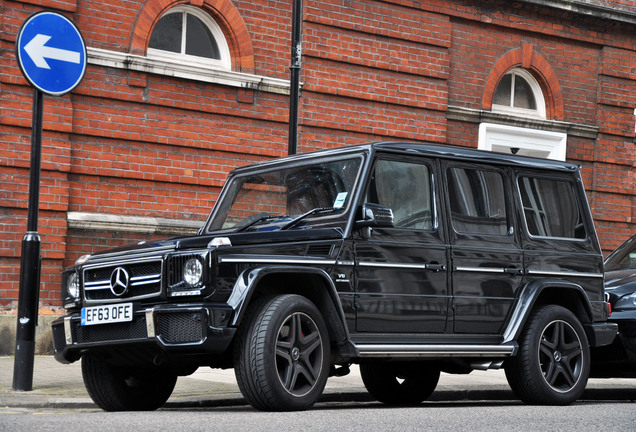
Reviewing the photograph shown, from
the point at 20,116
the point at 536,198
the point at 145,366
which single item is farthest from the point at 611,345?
the point at 20,116

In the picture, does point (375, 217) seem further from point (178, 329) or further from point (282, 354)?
point (178, 329)

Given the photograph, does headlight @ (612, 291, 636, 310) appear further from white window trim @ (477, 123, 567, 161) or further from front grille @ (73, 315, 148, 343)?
white window trim @ (477, 123, 567, 161)

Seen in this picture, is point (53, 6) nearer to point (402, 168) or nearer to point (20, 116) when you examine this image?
point (20, 116)

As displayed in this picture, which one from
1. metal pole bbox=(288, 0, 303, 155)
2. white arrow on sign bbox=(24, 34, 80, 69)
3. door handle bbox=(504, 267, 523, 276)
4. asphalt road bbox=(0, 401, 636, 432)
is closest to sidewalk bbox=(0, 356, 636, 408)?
asphalt road bbox=(0, 401, 636, 432)

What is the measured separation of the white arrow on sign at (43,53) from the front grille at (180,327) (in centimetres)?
351

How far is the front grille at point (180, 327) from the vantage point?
22.3 ft

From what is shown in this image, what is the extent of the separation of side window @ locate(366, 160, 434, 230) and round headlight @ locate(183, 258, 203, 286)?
5.01 ft

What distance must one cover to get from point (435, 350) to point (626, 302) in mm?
2623

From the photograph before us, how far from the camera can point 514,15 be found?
17.2m

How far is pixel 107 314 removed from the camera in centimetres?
729

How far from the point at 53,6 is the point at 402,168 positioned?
20.9 ft

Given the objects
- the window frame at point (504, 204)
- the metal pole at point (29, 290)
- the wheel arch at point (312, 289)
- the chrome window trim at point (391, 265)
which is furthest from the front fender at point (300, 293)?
the metal pole at point (29, 290)

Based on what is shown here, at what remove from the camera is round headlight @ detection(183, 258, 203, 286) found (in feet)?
22.8

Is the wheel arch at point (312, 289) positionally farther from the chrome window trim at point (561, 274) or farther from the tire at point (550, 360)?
the chrome window trim at point (561, 274)
